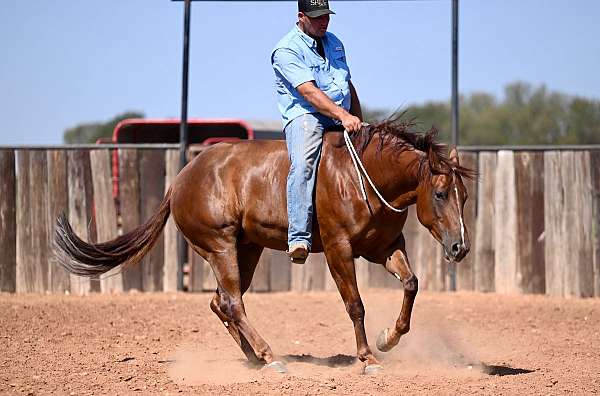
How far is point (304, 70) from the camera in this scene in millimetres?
7074

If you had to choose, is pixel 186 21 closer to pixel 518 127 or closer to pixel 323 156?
pixel 323 156

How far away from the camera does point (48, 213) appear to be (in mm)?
11852

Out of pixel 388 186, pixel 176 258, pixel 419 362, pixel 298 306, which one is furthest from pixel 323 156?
pixel 176 258

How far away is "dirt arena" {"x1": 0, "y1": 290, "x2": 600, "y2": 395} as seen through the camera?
6250 millimetres

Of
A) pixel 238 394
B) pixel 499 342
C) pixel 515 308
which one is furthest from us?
pixel 515 308

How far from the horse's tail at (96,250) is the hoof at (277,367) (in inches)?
67.2

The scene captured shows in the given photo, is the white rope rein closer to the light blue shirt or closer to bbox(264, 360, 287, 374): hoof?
the light blue shirt

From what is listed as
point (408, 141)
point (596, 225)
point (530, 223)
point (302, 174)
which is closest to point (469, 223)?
point (530, 223)

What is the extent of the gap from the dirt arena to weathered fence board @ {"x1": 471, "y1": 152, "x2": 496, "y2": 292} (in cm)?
38

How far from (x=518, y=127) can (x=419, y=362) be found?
34.6 m

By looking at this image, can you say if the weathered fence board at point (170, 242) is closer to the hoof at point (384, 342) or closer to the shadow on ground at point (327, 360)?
the shadow on ground at point (327, 360)

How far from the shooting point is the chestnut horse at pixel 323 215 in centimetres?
676

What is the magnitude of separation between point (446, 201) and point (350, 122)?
38.0 inches

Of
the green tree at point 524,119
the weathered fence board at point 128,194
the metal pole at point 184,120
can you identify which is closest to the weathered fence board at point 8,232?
the weathered fence board at point 128,194
